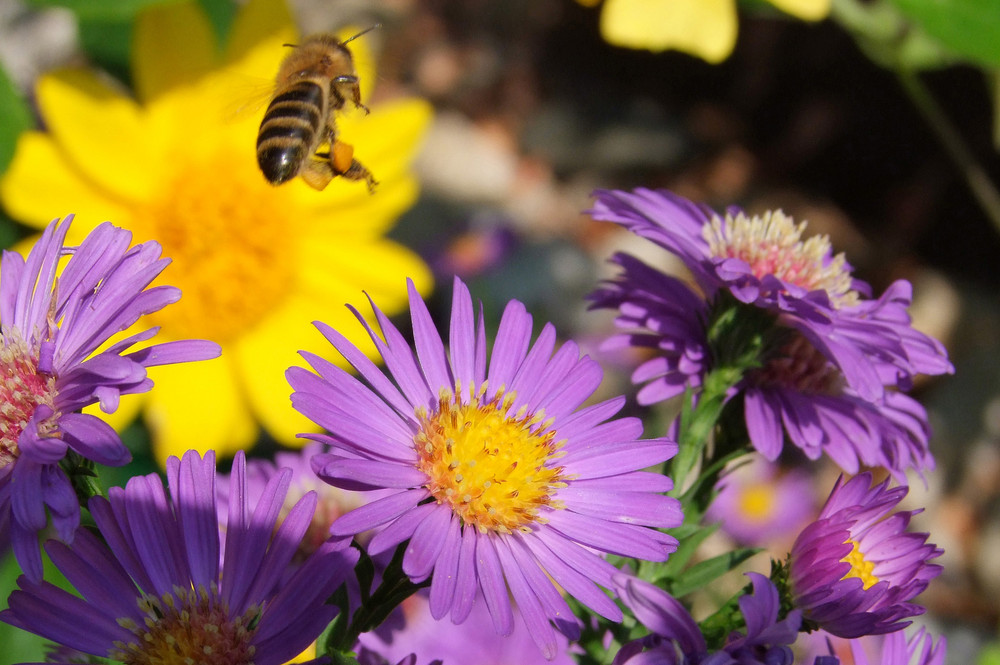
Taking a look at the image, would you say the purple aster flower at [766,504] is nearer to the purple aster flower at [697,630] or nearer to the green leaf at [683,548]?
the green leaf at [683,548]

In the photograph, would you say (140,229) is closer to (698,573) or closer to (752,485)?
(698,573)

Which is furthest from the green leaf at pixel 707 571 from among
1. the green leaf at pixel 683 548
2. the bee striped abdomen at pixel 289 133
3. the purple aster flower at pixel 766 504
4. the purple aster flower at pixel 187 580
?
the purple aster flower at pixel 766 504

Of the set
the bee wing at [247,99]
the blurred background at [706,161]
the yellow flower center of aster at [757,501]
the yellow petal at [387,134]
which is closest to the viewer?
the bee wing at [247,99]

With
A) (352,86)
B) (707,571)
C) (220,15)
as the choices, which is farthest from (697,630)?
(220,15)

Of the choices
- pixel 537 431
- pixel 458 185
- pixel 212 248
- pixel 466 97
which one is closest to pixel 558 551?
pixel 537 431

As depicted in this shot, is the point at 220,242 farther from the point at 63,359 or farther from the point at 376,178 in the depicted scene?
the point at 63,359

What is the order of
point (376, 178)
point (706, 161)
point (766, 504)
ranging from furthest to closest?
point (706, 161) < point (766, 504) < point (376, 178)

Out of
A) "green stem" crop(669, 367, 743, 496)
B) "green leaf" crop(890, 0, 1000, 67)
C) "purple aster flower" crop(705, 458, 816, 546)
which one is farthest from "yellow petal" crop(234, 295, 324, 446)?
"purple aster flower" crop(705, 458, 816, 546)
